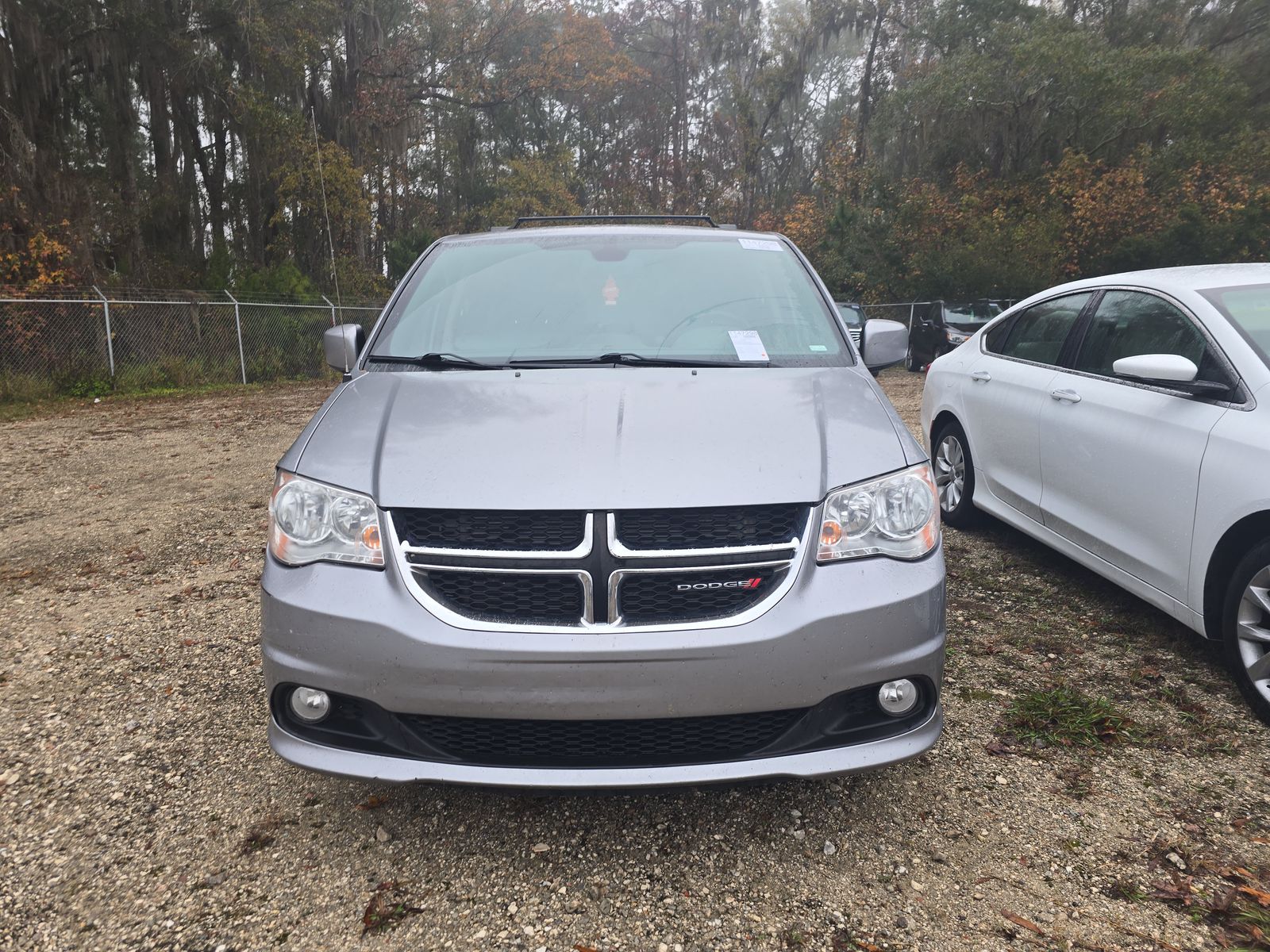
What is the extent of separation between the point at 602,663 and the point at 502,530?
422mm

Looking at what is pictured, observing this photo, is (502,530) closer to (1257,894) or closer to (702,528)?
(702,528)

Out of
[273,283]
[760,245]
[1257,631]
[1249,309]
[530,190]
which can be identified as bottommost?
[1257,631]

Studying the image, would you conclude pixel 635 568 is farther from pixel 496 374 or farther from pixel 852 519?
pixel 496 374

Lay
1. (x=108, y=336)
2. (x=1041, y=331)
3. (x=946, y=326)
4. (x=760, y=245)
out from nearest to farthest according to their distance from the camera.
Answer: (x=760, y=245), (x=1041, y=331), (x=108, y=336), (x=946, y=326)

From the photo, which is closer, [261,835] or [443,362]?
[261,835]

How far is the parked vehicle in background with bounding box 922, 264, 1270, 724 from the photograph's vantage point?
119 inches

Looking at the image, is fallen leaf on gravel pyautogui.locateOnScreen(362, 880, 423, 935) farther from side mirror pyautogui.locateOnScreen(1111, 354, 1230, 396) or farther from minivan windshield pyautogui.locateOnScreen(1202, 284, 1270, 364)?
minivan windshield pyautogui.locateOnScreen(1202, 284, 1270, 364)

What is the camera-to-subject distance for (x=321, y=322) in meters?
19.0

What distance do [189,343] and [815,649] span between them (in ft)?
52.2

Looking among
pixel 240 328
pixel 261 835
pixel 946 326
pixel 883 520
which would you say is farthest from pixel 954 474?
pixel 240 328

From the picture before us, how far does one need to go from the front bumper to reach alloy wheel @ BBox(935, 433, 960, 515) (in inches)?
134

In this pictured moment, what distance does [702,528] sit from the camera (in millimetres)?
2162

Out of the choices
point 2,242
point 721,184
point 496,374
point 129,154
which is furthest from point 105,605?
point 721,184

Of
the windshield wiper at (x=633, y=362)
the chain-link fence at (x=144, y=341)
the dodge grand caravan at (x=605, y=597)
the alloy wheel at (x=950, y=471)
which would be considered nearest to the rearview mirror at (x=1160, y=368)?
the dodge grand caravan at (x=605, y=597)
